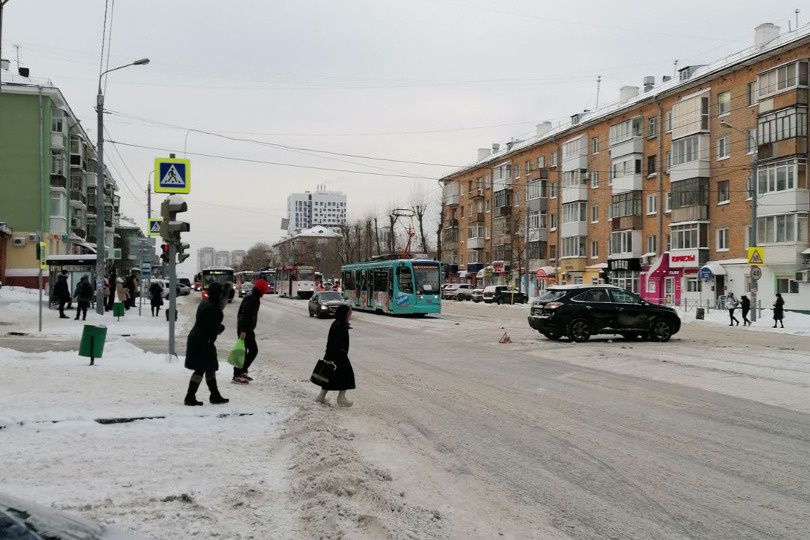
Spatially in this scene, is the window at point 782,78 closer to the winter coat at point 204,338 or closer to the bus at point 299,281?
the bus at point 299,281

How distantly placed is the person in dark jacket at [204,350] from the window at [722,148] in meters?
42.6

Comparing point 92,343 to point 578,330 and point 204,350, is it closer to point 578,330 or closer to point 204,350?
point 204,350

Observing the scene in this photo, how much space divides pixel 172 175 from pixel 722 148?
39.9 metres

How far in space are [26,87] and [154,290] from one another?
30.4 m

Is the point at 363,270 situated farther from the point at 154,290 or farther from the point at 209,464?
the point at 209,464

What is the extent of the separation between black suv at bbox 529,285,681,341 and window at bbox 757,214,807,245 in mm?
22034

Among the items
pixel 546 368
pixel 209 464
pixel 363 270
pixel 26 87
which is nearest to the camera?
pixel 209 464

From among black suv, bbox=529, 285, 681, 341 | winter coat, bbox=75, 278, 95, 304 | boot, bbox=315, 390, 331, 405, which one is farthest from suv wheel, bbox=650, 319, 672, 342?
winter coat, bbox=75, 278, 95, 304

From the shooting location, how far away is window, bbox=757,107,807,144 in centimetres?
3869

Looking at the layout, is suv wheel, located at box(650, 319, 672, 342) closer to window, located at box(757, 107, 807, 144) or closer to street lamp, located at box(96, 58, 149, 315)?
street lamp, located at box(96, 58, 149, 315)

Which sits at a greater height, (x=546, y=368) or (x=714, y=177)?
(x=714, y=177)

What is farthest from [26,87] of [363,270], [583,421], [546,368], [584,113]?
[583,421]

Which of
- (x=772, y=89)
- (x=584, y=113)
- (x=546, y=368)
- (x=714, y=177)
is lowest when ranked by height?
(x=546, y=368)

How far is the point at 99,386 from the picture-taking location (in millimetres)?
10203
